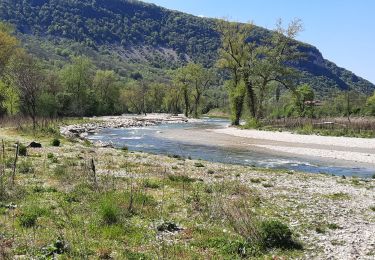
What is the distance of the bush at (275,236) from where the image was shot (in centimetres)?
1214

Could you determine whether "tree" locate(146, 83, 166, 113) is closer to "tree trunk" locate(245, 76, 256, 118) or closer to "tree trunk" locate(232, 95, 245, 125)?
"tree trunk" locate(232, 95, 245, 125)

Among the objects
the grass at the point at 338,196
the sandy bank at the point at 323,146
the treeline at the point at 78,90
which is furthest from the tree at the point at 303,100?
the grass at the point at 338,196

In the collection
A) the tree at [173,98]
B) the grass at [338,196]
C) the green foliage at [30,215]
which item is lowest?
the grass at [338,196]

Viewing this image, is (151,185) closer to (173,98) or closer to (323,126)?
(323,126)

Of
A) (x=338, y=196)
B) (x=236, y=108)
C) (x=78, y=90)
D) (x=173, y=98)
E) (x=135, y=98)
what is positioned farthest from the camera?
(x=135, y=98)

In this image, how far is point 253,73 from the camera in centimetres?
7825

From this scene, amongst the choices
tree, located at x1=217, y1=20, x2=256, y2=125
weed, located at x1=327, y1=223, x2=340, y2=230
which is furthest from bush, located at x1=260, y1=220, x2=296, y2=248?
tree, located at x1=217, y1=20, x2=256, y2=125

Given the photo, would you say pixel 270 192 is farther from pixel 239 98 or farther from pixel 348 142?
pixel 239 98

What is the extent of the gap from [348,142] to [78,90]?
91412 mm

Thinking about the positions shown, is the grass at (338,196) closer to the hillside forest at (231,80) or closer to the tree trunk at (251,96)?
the hillside forest at (231,80)

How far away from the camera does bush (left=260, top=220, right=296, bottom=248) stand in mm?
12141

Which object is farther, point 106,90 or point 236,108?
point 106,90

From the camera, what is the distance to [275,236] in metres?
12.2

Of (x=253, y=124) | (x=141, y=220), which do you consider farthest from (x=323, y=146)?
(x=141, y=220)
